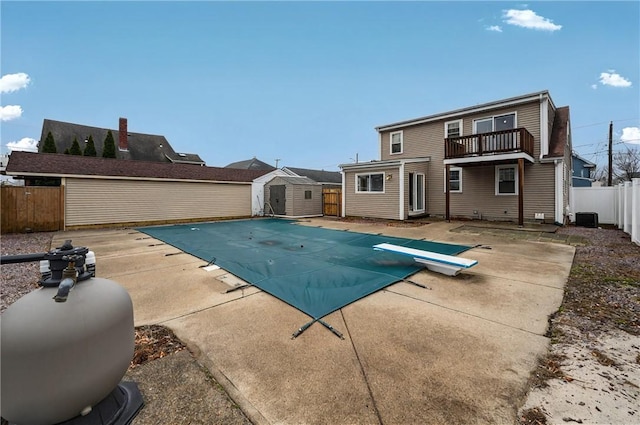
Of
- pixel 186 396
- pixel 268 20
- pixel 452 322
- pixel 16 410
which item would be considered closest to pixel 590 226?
pixel 452 322

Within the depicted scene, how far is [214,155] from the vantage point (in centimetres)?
4606

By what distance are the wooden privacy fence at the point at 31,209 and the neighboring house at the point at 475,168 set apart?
13355 millimetres

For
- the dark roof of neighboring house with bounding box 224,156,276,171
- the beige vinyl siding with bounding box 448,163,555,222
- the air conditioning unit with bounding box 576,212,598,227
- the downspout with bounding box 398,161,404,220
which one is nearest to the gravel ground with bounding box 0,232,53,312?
the downspout with bounding box 398,161,404,220

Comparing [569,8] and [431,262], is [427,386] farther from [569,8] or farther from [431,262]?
[569,8]

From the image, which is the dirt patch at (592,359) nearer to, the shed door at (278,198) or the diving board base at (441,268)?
the diving board base at (441,268)

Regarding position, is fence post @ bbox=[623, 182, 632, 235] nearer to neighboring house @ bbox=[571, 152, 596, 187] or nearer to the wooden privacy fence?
neighboring house @ bbox=[571, 152, 596, 187]

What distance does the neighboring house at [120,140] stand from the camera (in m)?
24.5

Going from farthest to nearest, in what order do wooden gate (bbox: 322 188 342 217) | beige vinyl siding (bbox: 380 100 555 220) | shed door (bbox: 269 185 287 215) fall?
shed door (bbox: 269 185 287 215) → wooden gate (bbox: 322 188 342 217) → beige vinyl siding (bbox: 380 100 555 220)

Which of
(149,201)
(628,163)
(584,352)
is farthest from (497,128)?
(628,163)

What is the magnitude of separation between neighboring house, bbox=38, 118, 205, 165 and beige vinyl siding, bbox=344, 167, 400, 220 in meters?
21.6

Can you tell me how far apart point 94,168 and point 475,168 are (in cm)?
1829

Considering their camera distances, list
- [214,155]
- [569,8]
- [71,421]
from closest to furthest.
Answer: [71,421], [569,8], [214,155]

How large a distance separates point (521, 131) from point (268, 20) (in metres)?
12.3

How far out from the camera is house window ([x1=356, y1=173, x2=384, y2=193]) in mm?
14320
